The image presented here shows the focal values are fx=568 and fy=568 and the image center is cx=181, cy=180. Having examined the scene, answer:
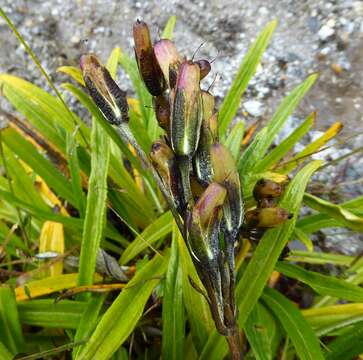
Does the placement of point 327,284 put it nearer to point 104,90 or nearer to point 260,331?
point 260,331

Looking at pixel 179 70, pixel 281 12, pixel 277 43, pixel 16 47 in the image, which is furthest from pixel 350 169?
pixel 16 47

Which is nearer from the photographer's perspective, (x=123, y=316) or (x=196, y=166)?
(x=196, y=166)

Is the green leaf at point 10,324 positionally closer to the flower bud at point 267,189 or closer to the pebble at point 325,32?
the flower bud at point 267,189

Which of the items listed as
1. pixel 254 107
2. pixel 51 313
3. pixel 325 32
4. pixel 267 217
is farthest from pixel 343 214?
pixel 325 32

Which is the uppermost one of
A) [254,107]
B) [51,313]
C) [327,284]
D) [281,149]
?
[254,107]

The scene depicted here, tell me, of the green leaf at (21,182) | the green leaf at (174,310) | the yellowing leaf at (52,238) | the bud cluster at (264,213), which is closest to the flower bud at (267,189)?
the bud cluster at (264,213)

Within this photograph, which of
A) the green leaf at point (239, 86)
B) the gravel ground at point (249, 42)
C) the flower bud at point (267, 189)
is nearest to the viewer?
the flower bud at point (267, 189)

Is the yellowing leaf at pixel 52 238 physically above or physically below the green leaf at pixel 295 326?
above

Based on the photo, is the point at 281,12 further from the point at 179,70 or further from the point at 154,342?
the point at 179,70
